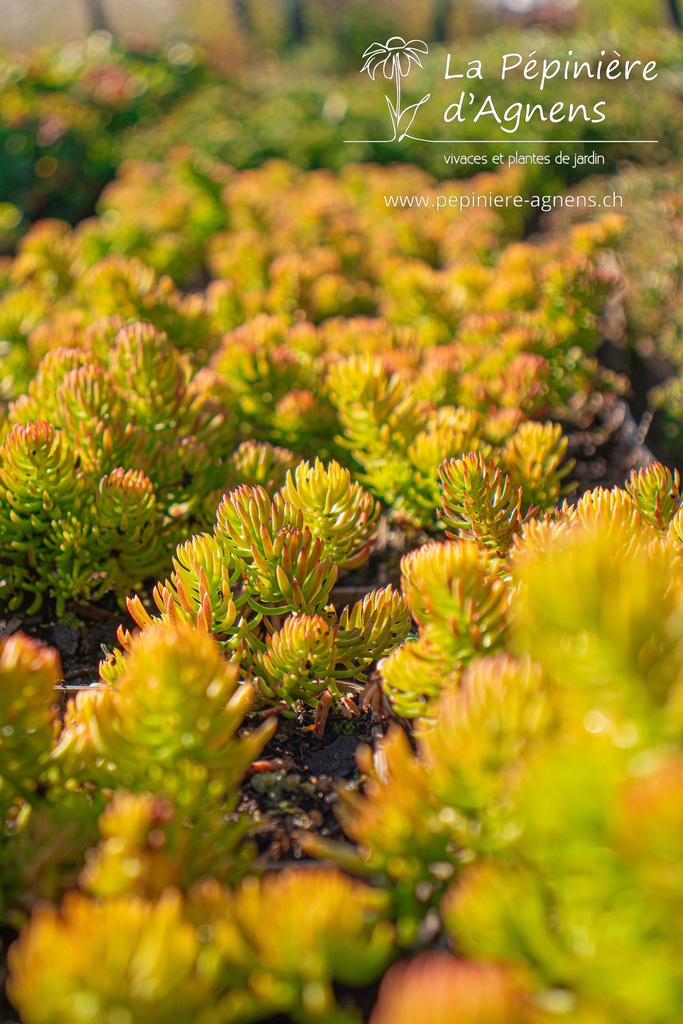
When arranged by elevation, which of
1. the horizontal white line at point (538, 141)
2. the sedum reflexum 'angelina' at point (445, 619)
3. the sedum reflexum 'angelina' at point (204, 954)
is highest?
the horizontal white line at point (538, 141)

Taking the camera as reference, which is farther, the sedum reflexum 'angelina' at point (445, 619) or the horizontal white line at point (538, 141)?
the horizontal white line at point (538, 141)

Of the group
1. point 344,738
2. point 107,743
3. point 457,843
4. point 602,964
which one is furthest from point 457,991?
Answer: point 344,738

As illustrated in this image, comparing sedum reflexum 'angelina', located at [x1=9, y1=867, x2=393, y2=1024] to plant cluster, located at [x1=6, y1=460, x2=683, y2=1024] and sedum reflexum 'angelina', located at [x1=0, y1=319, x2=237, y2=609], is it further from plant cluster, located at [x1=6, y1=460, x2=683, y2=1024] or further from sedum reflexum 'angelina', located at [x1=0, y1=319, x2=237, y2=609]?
sedum reflexum 'angelina', located at [x1=0, y1=319, x2=237, y2=609]

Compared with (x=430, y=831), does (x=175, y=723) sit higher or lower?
higher

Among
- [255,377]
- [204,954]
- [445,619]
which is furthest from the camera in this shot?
[255,377]

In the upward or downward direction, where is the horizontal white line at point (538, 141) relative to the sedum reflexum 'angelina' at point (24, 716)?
upward

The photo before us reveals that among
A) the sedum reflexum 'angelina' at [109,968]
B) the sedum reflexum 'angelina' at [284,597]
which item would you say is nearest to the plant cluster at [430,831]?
the sedum reflexum 'angelina' at [109,968]

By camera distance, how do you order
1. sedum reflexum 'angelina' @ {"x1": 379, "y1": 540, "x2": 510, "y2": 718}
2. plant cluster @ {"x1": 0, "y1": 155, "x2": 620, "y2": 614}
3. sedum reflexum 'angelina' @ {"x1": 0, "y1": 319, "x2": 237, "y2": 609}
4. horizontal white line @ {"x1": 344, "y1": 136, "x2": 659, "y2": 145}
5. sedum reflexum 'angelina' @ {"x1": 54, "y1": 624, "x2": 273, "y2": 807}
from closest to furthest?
sedum reflexum 'angelina' @ {"x1": 54, "y1": 624, "x2": 273, "y2": 807} < sedum reflexum 'angelina' @ {"x1": 379, "y1": 540, "x2": 510, "y2": 718} < sedum reflexum 'angelina' @ {"x1": 0, "y1": 319, "x2": 237, "y2": 609} < plant cluster @ {"x1": 0, "y1": 155, "x2": 620, "y2": 614} < horizontal white line @ {"x1": 344, "y1": 136, "x2": 659, "y2": 145}

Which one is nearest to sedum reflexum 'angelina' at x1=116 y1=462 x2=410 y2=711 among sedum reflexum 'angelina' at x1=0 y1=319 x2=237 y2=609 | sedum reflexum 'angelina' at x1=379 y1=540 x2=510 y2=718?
sedum reflexum 'angelina' at x1=379 y1=540 x2=510 y2=718

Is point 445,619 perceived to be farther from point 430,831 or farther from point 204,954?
point 204,954

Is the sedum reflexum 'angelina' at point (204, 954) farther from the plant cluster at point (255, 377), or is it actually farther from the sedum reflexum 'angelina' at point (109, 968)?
the plant cluster at point (255, 377)

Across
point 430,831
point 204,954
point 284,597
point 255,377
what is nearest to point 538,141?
point 255,377
